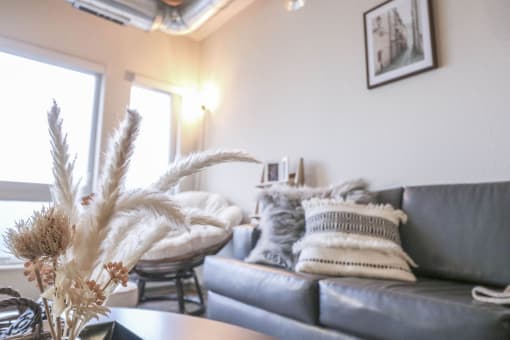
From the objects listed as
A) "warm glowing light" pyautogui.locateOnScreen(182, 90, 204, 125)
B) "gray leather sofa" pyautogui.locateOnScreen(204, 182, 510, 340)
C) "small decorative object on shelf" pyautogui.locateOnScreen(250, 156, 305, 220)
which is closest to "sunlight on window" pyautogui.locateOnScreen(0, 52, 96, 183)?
"warm glowing light" pyautogui.locateOnScreen(182, 90, 204, 125)

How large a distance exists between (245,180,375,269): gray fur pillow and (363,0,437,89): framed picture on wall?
743mm

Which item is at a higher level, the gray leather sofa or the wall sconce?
the wall sconce

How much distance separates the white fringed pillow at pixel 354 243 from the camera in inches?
58.4

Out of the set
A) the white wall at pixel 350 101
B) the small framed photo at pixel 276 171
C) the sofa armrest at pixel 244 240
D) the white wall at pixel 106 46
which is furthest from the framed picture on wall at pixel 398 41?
the white wall at pixel 106 46

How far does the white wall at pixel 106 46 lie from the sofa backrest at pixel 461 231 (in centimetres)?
245

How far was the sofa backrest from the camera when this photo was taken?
4.67 ft

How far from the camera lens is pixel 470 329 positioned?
950mm

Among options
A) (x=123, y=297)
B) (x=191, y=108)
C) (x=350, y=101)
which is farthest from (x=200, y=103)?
(x=123, y=297)

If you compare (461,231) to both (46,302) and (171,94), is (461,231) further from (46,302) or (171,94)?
(171,94)

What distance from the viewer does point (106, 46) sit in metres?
3.25

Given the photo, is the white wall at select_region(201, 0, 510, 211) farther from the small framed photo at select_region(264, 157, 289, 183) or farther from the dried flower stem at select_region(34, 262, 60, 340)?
the dried flower stem at select_region(34, 262, 60, 340)

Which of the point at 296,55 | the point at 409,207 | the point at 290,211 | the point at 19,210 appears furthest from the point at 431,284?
the point at 19,210

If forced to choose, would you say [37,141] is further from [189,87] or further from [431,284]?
[431,284]

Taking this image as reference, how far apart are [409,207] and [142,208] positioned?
155cm
